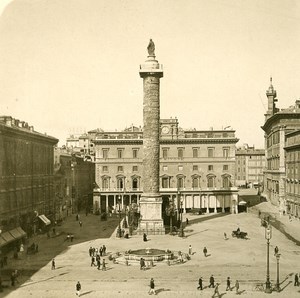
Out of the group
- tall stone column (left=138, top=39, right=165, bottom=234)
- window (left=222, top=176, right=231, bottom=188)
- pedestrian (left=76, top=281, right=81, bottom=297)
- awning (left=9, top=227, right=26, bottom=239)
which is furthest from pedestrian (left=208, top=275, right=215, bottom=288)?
window (left=222, top=176, right=231, bottom=188)

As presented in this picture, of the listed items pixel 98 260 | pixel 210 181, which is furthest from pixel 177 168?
pixel 98 260

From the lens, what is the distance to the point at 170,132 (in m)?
A: 71.4

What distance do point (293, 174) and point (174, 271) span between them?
109 feet

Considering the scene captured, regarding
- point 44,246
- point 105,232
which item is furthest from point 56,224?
point 44,246

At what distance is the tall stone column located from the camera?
157 ft

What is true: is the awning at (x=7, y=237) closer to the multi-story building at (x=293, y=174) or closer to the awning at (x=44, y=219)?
the awning at (x=44, y=219)

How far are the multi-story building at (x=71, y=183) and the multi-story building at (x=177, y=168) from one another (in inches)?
138

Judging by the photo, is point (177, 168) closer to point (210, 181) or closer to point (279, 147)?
point (210, 181)

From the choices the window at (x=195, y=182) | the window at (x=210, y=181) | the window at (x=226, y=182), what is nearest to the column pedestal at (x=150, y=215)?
the window at (x=195, y=182)

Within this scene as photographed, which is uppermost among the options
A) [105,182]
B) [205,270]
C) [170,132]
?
[170,132]

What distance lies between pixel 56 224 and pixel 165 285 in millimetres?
30169

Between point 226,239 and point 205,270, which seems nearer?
point 205,270

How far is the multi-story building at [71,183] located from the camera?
61250 millimetres

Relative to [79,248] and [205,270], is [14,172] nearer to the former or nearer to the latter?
[79,248]
